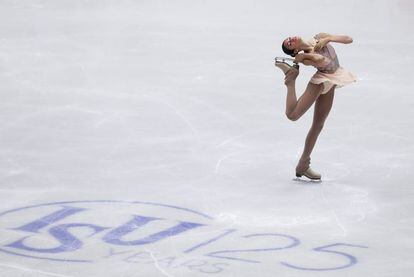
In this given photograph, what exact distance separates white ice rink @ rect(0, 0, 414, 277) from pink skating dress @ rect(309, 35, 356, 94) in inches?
37.5

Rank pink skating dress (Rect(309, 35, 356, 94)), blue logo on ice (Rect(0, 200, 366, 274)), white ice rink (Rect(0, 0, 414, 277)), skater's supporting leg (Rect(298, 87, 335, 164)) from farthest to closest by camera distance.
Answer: skater's supporting leg (Rect(298, 87, 335, 164))
pink skating dress (Rect(309, 35, 356, 94))
white ice rink (Rect(0, 0, 414, 277))
blue logo on ice (Rect(0, 200, 366, 274))

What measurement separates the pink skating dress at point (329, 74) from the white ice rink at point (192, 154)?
0.95m

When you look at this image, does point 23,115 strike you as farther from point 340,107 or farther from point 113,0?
point 113,0

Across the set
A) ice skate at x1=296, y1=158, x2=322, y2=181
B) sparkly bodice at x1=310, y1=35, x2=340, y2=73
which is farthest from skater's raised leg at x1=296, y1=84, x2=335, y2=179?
sparkly bodice at x1=310, y1=35, x2=340, y2=73

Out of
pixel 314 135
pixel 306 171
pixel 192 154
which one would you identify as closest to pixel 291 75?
pixel 314 135

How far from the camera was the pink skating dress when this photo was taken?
8.92m

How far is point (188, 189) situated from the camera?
905cm

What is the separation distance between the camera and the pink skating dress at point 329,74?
892 cm

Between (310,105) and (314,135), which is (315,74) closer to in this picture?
(310,105)

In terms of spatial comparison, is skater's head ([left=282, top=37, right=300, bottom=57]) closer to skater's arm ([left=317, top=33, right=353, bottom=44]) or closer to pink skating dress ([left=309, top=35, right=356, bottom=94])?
pink skating dress ([left=309, top=35, right=356, bottom=94])

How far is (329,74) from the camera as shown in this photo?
8992 millimetres

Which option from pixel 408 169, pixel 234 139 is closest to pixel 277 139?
pixel 234 139

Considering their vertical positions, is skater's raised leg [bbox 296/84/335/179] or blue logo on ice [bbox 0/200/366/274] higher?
skater's raised leg [bbox 296/84/335/179]

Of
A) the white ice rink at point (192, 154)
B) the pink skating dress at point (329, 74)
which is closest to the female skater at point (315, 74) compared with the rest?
the pink skating dress at point (329, 74)
